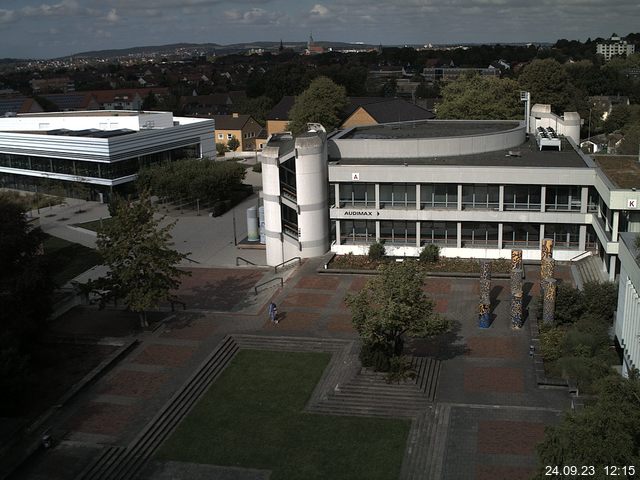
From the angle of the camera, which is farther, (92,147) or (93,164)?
(93,164)

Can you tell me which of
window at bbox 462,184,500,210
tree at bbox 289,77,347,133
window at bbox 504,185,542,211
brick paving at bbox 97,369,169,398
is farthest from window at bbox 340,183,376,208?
tree at bbox 289,77,347,133

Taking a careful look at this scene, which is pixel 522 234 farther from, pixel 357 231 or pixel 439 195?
pixel 357 231

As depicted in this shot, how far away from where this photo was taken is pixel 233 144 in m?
102

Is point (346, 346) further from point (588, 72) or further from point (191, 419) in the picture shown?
point (588, 72)

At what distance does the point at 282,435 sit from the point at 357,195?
75.3 ft

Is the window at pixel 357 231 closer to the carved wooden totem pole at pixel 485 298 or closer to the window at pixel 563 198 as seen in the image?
the window at pixel 563 198

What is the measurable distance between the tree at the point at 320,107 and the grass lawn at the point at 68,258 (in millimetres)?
36509

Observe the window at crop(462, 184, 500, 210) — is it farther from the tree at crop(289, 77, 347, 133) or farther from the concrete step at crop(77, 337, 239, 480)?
the tree at crop(289, 77, 347, 133)

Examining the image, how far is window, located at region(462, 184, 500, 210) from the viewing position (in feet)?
143

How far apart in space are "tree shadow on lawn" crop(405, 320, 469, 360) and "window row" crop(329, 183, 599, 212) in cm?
1350

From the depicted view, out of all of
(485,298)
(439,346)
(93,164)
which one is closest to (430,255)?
(485,298)

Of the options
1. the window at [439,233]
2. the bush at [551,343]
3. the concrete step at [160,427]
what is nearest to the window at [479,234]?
the window at [439,233]

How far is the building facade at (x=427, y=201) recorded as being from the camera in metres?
42.7

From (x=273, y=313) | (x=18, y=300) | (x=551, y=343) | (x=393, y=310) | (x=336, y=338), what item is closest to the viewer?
(x=393, y=310)
